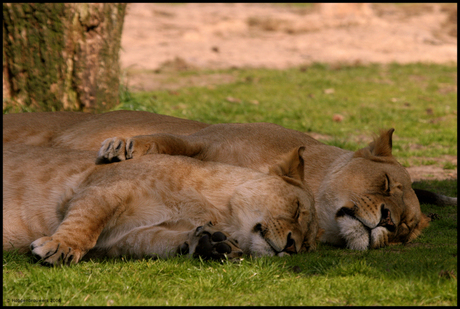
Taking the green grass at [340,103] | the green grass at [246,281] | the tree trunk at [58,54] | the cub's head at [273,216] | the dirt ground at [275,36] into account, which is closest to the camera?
the green grass at [246,281]

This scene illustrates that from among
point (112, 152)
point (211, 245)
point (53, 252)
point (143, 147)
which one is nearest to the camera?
point (53, 252)

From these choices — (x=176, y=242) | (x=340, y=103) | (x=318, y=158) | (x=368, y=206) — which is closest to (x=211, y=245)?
(x=176, y=242)

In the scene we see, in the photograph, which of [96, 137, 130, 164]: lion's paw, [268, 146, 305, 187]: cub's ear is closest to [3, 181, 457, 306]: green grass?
[268, 146, 305, 187]: cub's ear

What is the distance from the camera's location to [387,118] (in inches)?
408

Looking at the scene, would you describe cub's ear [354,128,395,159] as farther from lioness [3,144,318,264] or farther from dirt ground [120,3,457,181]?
dirt ground [120,3,457,181]

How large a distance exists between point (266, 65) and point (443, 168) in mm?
10092

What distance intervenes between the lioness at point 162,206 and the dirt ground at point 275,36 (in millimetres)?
9337

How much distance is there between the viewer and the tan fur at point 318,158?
14.2ft

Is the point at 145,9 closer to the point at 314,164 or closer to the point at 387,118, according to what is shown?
the point at 387,118

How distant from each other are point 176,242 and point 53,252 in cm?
86

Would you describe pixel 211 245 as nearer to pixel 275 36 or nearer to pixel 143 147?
pixel 143 147

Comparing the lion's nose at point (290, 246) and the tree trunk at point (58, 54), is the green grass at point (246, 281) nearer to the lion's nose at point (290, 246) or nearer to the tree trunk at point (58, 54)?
the lion's nose at point (290, 246)

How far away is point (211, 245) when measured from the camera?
143 inches

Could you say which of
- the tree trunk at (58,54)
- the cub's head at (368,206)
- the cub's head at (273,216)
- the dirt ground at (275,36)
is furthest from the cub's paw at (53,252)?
the dirt ground at (275,36)
